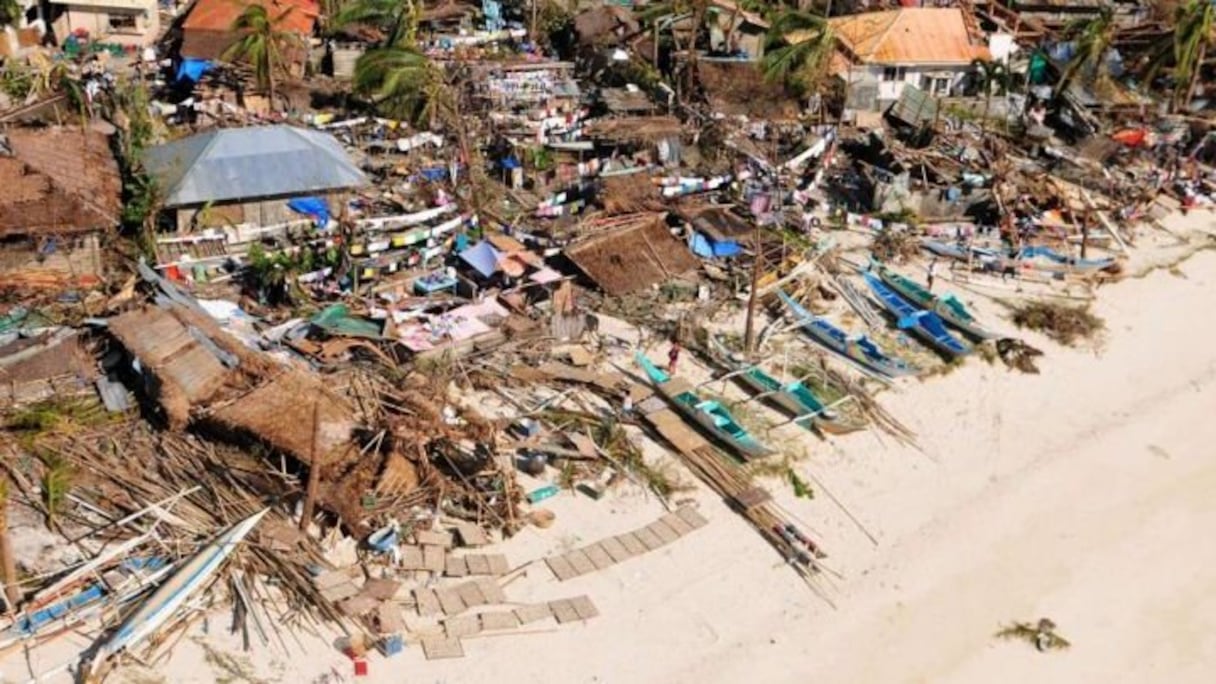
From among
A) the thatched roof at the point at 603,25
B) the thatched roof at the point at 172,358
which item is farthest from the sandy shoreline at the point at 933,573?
the thatched roof at the point at 603,25

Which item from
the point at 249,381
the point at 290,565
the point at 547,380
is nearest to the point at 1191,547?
the point at 547,380

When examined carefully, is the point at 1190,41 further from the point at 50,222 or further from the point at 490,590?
the point at 50,222

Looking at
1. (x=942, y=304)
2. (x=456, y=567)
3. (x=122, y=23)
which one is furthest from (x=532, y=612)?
(x=122, y=23)

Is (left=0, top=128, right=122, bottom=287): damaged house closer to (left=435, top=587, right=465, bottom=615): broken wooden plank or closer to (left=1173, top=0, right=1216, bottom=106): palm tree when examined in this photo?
(left=435, top=587, right=465, bottom=615): broken wooden plank

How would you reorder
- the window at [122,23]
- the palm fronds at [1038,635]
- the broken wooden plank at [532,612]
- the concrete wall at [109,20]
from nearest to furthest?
the broken wooden plank at [532,612]
the palm fronds at [1038,635]
the concrete wall at [109,20]
the window at [122,23]

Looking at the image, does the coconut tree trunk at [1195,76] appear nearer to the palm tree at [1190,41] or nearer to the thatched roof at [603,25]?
the palm tree at [1190,41]

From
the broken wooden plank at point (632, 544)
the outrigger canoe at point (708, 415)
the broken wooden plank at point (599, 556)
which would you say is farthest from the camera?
the outrigger canoe at point (708, 415)
